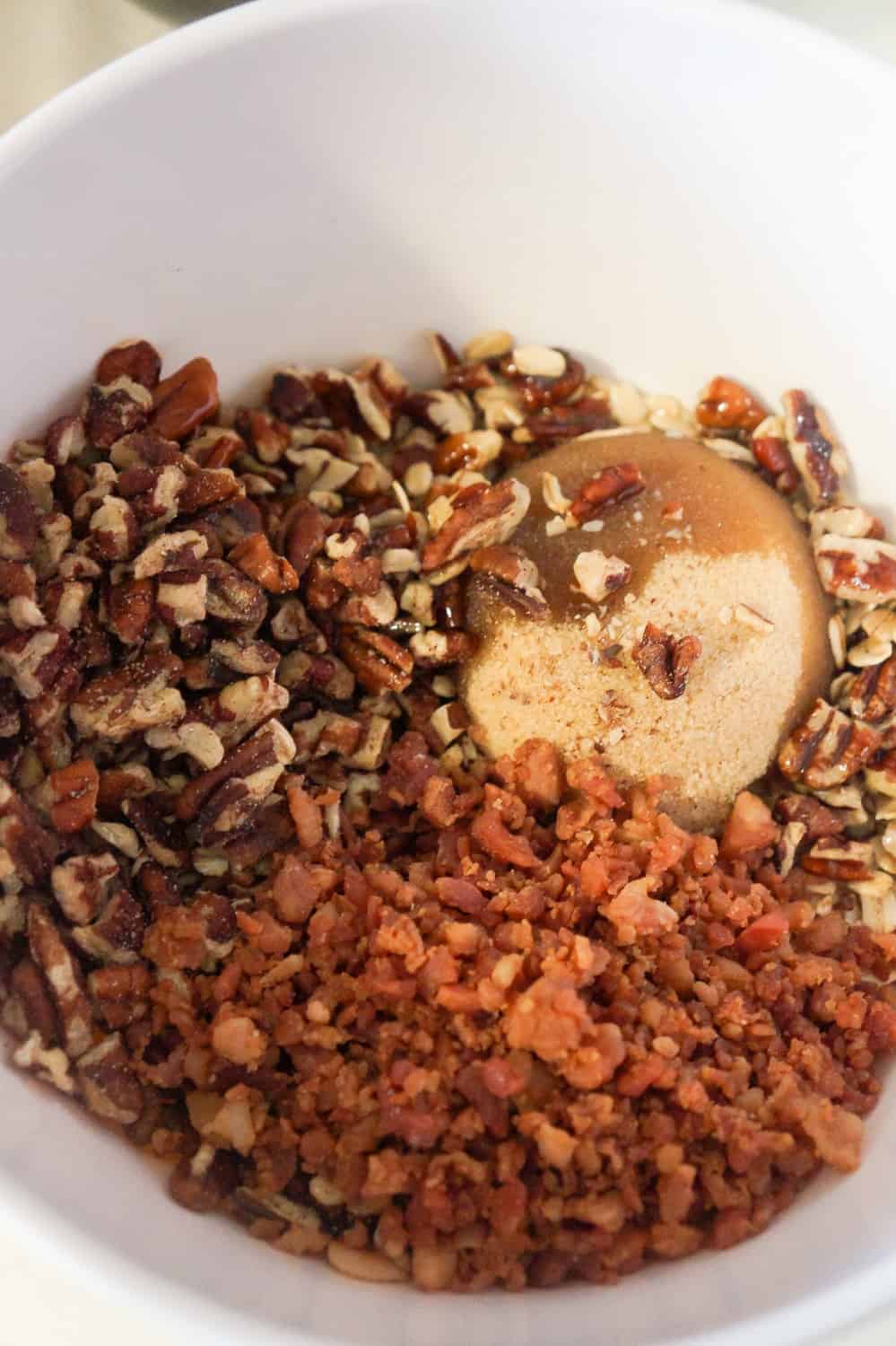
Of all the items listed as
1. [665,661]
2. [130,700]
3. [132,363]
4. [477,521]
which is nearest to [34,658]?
[130,700]

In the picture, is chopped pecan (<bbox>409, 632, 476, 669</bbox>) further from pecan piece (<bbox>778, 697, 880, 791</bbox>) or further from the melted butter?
pecan piece (<bbox>778, 697, 880, 791</bbox>)

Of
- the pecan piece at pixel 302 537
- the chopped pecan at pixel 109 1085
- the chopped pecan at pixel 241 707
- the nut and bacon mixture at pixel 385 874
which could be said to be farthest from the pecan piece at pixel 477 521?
the chopped pecan at pixel 109 1085

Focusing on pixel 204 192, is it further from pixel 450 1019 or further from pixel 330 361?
pixel 450 1019

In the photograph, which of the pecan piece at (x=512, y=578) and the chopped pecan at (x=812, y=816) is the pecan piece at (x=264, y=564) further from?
the chopped pecan at (x=812, y=816)

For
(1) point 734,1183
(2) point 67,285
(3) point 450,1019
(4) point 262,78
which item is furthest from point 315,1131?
(4) point 262,78

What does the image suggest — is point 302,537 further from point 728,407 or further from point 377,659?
point 728,407

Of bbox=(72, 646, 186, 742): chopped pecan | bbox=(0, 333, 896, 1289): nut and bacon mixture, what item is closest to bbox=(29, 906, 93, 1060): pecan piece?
bbox=(0, 333, 896, 1289): nut and bacon mixture
